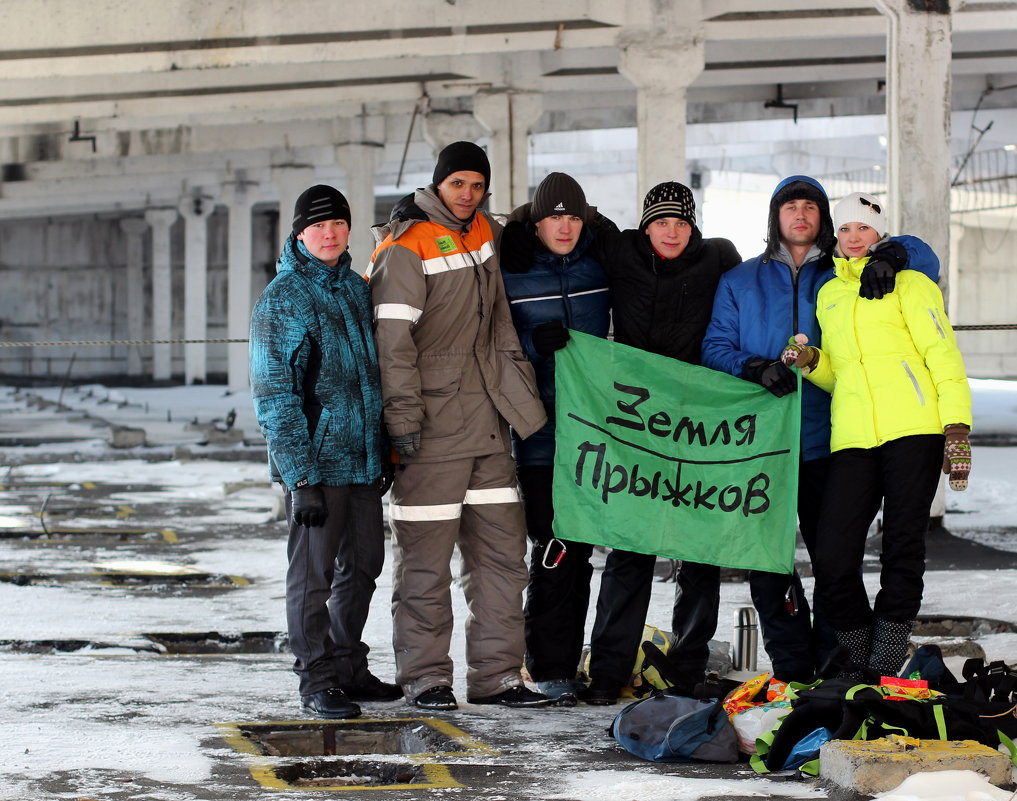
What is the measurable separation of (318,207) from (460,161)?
580mm

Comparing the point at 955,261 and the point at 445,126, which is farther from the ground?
the point at 445,126

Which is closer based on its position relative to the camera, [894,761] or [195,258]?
[894,761]

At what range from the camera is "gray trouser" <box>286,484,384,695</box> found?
200 inches

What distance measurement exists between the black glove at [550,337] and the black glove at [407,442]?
63 cm

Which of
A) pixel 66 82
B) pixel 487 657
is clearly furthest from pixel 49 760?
pixel 66 82

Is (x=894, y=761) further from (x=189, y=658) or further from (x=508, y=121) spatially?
(x=508, y=121)

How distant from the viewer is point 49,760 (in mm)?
4273

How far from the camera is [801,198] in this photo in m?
5.11

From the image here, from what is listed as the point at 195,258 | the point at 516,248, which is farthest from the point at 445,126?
the point at 195,258

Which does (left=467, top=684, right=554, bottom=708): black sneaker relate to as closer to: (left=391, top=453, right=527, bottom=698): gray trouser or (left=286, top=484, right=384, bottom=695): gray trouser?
(left=391, top=453, right=527, bottom=698): gray trouser

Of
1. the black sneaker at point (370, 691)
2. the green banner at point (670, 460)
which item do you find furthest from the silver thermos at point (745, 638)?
the black sneaker at point (370, 691)

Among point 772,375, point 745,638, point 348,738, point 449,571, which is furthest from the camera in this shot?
point 745,638

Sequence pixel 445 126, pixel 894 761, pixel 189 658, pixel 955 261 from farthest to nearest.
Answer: pixel 955 261 → pixel 445 126 → pixel 189 658 → pixel 894 761

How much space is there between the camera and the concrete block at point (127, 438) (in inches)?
757
